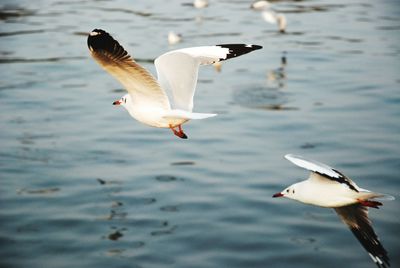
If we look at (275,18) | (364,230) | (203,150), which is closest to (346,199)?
(364,230)

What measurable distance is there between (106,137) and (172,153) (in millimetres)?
2167

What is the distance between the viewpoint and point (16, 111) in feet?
69.6

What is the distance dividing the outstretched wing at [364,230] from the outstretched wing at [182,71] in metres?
2.34

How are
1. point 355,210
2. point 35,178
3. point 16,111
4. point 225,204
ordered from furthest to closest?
1. point 16,111
2. point 35,178
3. point 225,204
4. point 355,210

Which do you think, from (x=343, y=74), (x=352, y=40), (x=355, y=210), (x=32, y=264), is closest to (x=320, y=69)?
(x=343, y=74)

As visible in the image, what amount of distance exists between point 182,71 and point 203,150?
8.18 meters

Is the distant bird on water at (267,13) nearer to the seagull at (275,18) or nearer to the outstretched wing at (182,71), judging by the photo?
the seagull at (275,18)

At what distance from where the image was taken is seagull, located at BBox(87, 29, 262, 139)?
308 inches

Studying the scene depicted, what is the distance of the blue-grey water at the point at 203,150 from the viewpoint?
13617 mm

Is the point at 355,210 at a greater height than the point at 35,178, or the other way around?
the point at 355,210

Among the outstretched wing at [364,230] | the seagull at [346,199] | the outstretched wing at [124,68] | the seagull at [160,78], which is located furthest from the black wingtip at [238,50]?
the outstretched wing at [364,230]

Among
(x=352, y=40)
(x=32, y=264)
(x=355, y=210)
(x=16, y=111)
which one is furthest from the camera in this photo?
(x=352, y=40)

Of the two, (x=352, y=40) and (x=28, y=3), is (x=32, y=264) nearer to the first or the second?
(x=352, y=40)

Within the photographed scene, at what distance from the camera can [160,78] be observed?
30.4 ft
